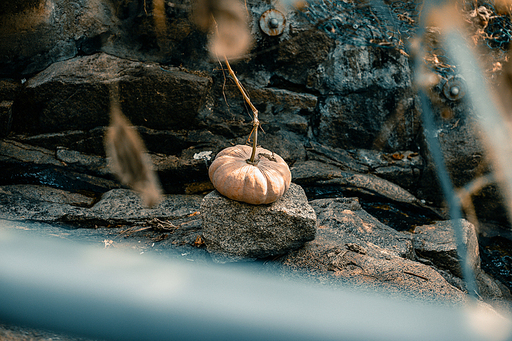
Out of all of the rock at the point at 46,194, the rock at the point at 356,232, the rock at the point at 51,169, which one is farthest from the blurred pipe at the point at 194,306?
the rock at the point at 51,169

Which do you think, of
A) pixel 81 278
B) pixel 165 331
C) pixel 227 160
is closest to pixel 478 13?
pixel 227 160

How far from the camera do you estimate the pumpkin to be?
2252mm

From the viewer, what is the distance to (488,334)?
6.14 ft

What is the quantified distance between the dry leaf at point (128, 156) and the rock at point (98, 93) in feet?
0.38

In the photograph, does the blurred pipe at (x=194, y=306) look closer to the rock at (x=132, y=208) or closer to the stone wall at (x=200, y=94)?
the rock at (x=132, y=208)

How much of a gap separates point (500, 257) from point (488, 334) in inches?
89.2

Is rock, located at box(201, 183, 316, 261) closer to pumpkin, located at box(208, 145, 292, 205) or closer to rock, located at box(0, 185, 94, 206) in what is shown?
pumpkin, located at box(208, 145, 292, 205)

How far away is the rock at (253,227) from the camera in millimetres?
2377

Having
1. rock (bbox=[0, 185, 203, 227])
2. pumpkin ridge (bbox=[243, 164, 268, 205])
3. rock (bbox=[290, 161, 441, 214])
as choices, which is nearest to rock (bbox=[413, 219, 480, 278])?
rock (bbox=[290, 161, 441, 214])

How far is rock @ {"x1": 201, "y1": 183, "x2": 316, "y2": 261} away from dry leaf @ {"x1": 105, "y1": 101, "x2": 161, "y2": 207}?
1.64 metres

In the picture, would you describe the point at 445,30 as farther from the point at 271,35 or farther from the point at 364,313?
the point at 364,313

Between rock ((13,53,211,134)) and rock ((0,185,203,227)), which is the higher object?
rock ((13,53,211,134))

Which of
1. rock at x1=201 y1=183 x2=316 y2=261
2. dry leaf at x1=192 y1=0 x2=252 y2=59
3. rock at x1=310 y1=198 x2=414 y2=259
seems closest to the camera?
rock at x1=201 y1=183 x2=316 y2=261

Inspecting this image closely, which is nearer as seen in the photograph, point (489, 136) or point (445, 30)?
point (445, 30)
